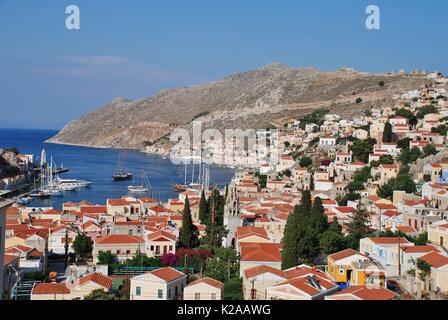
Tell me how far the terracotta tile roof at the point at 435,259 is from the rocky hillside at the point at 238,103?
2670 centimetres

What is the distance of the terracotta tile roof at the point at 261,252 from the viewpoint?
7836 millimetres

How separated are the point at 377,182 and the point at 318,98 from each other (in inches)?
1259

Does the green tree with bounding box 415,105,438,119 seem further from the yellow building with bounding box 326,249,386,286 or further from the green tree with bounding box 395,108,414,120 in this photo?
the yellow building with bounding box 326,249,386,286

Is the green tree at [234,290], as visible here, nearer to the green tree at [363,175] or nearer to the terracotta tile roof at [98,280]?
the terracotta tile roof at [98,280]

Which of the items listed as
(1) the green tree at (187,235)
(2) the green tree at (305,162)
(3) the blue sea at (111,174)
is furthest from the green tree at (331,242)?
(3) the blue sea at (111,174)

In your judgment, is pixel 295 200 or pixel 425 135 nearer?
pixel 295 200

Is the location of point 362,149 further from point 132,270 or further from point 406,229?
point 132,270

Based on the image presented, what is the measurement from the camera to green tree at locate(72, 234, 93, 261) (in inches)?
383

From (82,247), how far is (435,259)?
18.3 ft

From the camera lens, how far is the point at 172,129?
57156mm

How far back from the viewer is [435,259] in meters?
6.82

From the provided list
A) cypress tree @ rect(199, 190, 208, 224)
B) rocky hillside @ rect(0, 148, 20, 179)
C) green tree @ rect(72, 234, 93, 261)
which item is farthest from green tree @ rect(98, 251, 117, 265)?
rocky hillside @ rect(0, 148, 20, 179)
